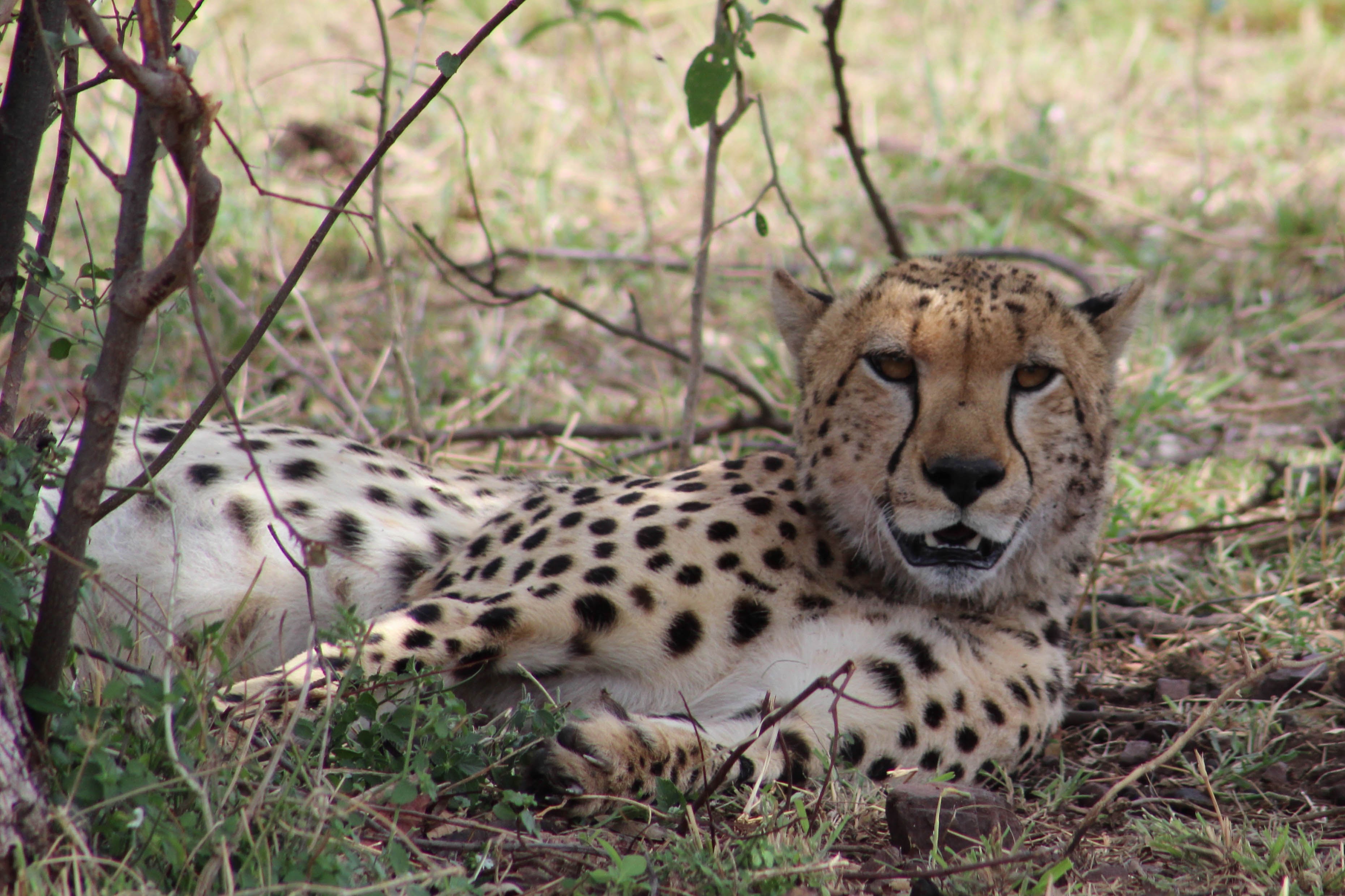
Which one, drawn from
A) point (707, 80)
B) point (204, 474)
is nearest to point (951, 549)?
point (707, 80)

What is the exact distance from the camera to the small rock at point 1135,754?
2.65 m

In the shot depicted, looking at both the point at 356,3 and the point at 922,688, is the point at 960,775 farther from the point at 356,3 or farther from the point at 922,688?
the point at 356,3

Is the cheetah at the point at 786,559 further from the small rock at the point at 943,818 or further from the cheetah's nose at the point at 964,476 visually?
the small rock at the point at 943,818

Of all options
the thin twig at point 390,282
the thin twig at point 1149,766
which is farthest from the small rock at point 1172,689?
the thin twig at point 390,282

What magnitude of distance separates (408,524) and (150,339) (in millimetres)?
1581

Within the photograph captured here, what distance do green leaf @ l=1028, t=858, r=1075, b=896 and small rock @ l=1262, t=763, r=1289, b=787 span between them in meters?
0.84

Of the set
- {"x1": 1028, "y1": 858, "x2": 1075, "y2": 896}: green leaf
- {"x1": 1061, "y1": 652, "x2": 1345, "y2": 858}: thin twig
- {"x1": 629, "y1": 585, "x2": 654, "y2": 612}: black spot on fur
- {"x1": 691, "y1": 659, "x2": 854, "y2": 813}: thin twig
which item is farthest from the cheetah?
{"x1": 1028, "y1": 858, "x2": 1075, "y2": 896}: green leaf

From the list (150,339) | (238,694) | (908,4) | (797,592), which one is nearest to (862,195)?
(908,4)

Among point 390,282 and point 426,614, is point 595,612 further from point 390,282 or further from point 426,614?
point 390,282

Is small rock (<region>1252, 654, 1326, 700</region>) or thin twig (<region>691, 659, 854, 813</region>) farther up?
thin twig (<region>691, 659, 854, 813</region>)

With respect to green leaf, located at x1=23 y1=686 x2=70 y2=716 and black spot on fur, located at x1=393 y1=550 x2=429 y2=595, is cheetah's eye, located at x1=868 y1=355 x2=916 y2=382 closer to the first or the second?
black spot on fur, located at x1=393 y1=550 x2=429 y2=595

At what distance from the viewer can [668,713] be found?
251 cm

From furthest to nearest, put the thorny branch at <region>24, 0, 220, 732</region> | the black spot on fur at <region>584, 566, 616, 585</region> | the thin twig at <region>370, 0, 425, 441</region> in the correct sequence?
the thin twig at <region>370, 0, 425, 441</region>
the black spot on fur at <region>584, 566, 616, 585</region>
the thorny branch at <region>24, 0, 220, 732</region>

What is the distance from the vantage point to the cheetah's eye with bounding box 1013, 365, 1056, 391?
273 centimetres
